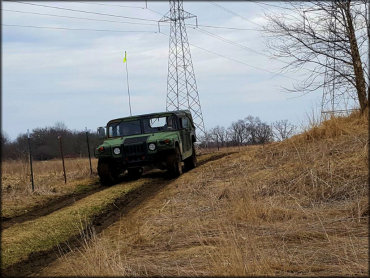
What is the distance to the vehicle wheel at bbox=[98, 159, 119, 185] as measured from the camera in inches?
528

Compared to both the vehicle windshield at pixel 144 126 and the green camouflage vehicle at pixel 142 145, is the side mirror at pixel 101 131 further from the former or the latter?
the vehicle windshield at pixel 144 126

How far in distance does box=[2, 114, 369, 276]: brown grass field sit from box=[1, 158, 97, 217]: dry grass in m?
0.34

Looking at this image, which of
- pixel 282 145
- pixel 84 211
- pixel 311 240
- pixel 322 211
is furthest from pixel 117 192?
pixel 311 240

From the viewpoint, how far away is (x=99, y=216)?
909 centimetres

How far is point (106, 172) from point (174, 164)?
1929mm

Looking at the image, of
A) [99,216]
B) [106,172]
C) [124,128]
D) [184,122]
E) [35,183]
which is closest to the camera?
[99,216]

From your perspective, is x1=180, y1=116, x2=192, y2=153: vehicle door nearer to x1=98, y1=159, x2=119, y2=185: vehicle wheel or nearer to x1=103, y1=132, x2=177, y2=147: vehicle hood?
x1=103, y1=132, x2=177, y2=147: vehicle hood

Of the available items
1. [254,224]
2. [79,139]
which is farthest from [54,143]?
[254,224]

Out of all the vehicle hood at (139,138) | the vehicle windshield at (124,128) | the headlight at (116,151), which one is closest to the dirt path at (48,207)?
the headlight at (116,151)

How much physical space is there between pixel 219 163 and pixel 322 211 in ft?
24.7

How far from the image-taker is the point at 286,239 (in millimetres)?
5930

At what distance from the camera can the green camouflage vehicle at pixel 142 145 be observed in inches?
522

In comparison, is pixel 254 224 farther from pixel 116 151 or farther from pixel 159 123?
pixel 159 123

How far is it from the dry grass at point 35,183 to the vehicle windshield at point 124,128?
1790mm
